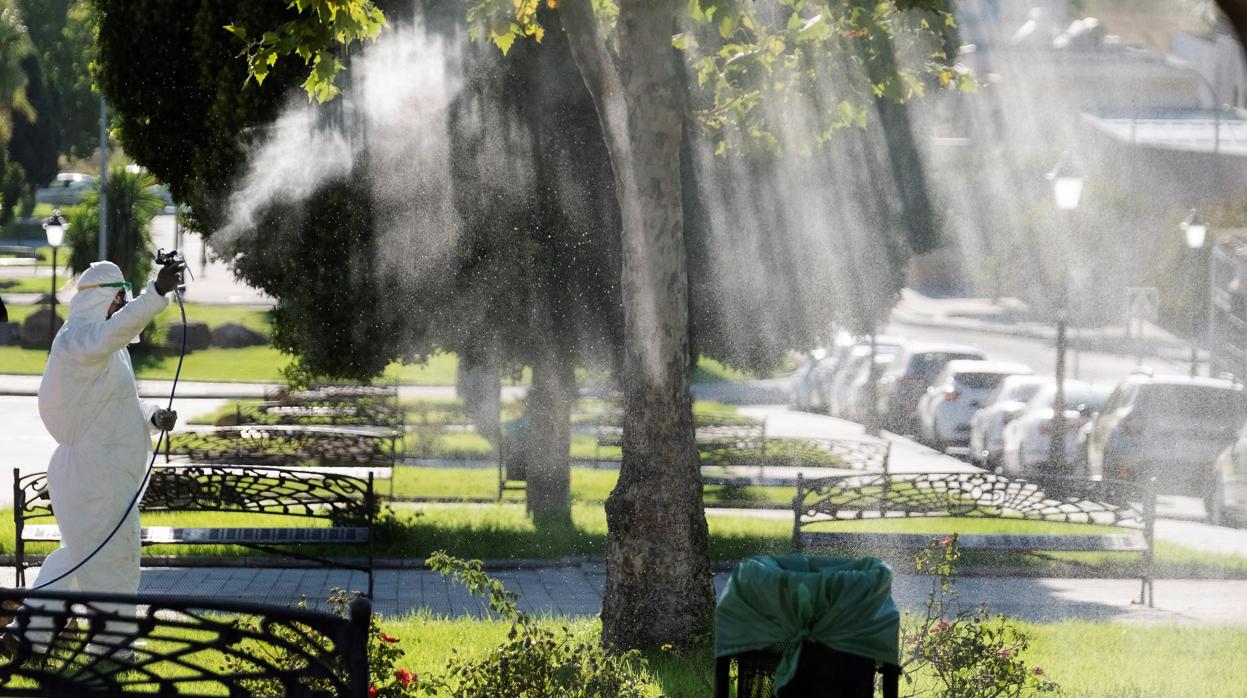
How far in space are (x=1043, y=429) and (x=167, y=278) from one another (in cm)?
1528

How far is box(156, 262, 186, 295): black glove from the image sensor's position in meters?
7.07

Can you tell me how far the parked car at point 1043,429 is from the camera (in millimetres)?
20297

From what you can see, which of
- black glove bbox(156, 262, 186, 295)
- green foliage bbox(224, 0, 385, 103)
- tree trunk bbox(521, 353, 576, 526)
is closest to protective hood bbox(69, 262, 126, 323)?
black glove bbox(156, 262, 186, 295)

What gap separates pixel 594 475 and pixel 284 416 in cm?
409

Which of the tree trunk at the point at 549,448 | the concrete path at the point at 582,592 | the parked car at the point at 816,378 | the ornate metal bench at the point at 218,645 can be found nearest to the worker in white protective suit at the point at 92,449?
the concrete path at the point at 582,592

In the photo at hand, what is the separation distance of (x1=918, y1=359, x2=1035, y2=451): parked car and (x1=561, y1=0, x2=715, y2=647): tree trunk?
16.5 meters

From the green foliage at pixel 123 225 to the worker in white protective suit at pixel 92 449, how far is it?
27647 millimetres

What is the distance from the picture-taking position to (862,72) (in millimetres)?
9820

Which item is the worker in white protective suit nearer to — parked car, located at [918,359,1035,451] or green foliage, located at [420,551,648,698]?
green foliage, located at [420,551,648,698]

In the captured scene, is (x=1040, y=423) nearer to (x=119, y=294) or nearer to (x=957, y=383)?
(x=957, y=383)

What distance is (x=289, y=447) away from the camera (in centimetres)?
1662

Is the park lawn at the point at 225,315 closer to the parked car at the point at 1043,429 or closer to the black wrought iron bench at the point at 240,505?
the parked car at the point at 1043,429

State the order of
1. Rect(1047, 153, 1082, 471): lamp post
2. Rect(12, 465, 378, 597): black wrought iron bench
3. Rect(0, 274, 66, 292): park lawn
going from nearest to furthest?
1. Rect(12, 465, 378, 597): black wrought iron bench
2. Rect(1047, 153, 1082, 471): lamp post
3. Rect(0, 274, 66, 292): park lawn

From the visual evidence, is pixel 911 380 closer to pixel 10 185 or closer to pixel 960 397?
pixel 960 397
